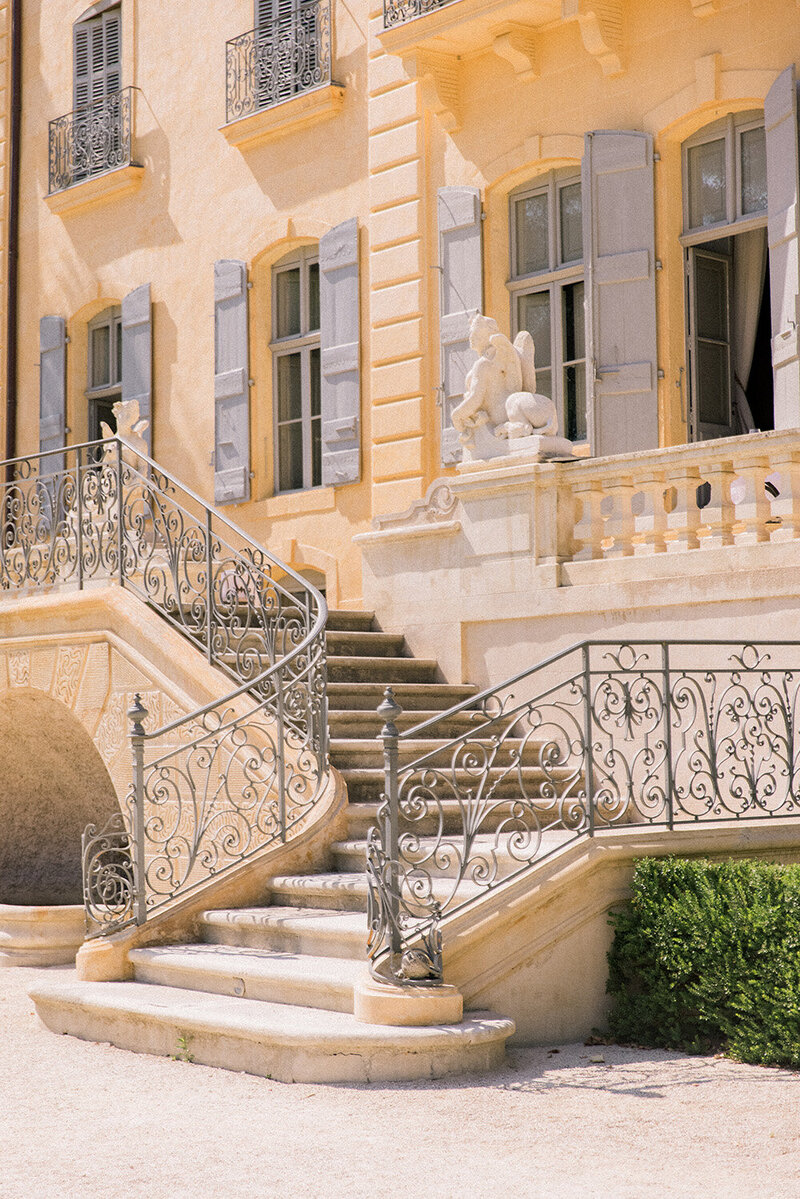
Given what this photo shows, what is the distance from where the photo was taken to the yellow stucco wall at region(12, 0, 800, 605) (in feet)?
38.7

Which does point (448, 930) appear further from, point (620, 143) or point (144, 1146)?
point (620, 143)

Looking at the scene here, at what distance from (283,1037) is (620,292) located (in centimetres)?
707

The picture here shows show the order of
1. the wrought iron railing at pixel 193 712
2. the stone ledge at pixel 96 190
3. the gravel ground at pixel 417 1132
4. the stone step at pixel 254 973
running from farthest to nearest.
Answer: the stone ledge at pixel 96 190 < the wrought iron railing at pixel 193 712 < the stone step at pixel 254 973 < the gravel ground at pixel 417 1132

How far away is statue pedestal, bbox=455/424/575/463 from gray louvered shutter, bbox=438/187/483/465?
7.02ft

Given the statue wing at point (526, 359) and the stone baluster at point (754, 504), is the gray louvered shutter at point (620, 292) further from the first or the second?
the stone baluster at point (754, 504)

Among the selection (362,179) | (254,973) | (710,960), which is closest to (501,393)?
(362,179)

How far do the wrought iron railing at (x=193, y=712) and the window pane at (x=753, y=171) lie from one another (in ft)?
14.4

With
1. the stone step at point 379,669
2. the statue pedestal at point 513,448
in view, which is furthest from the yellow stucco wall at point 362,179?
the stone step at point 379,669

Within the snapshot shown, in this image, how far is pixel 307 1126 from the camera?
5.77 meters

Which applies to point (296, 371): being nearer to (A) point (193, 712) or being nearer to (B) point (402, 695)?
(B) point (402, 695)

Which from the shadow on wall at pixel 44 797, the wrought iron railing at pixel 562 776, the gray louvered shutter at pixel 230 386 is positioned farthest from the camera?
the gray louvered shutter at pixel 230 386

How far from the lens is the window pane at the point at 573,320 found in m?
12.6

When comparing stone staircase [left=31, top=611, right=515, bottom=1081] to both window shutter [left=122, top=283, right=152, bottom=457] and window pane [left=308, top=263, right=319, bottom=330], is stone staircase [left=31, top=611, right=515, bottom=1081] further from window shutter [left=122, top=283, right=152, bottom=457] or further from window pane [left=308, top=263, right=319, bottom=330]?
window shutter [left=122, top=283, right=152, bottom=457]

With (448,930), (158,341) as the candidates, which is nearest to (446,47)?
(158,341)
